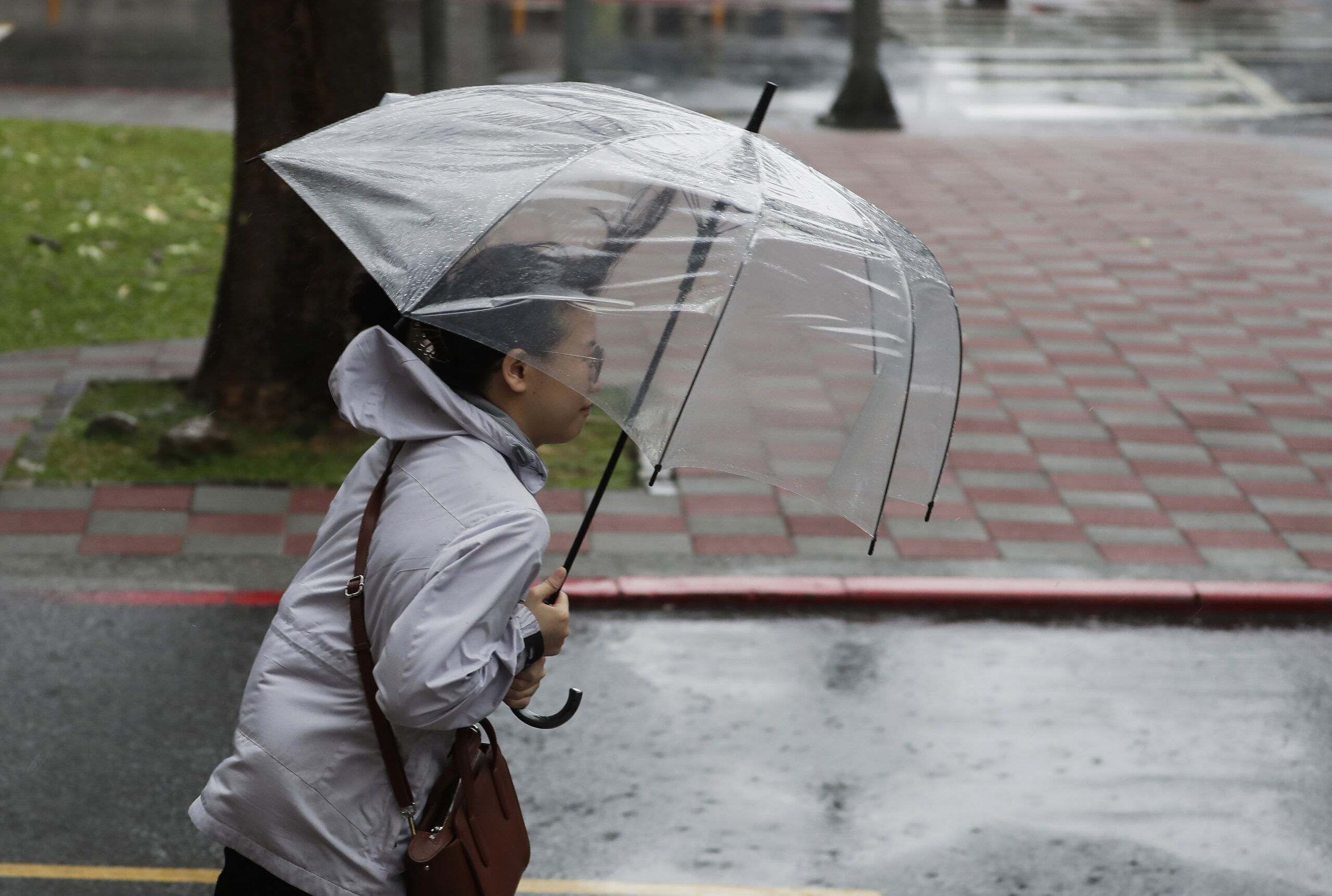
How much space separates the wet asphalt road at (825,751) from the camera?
4312 mm

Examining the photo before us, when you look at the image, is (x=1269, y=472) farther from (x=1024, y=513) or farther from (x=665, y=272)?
(x=665, y=272)

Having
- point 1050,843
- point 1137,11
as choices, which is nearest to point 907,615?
point 1050,843

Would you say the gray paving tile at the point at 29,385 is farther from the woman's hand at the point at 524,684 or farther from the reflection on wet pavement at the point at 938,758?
the woman's hand at the point at 524,684

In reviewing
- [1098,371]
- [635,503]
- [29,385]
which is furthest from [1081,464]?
[29,385]

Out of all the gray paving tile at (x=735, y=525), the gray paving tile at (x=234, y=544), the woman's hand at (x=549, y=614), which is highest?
the woman's hand at (x=549, y=614)

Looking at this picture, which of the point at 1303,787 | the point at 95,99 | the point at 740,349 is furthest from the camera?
the point at 95,99

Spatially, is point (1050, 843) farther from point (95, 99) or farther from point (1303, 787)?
point (95, 99)

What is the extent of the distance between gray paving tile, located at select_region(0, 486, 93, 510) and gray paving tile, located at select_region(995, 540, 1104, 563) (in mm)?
4141

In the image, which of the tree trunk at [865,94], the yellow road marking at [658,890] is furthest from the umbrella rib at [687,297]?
the tree trunk at [865,94]

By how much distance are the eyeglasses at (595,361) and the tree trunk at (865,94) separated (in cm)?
1395

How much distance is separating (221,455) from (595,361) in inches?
195

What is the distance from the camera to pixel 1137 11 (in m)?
28.3

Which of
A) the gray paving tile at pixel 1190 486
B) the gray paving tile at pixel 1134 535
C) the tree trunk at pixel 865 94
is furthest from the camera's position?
the tree trunk at pixel 865 94

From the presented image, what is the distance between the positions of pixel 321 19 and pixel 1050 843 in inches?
196
